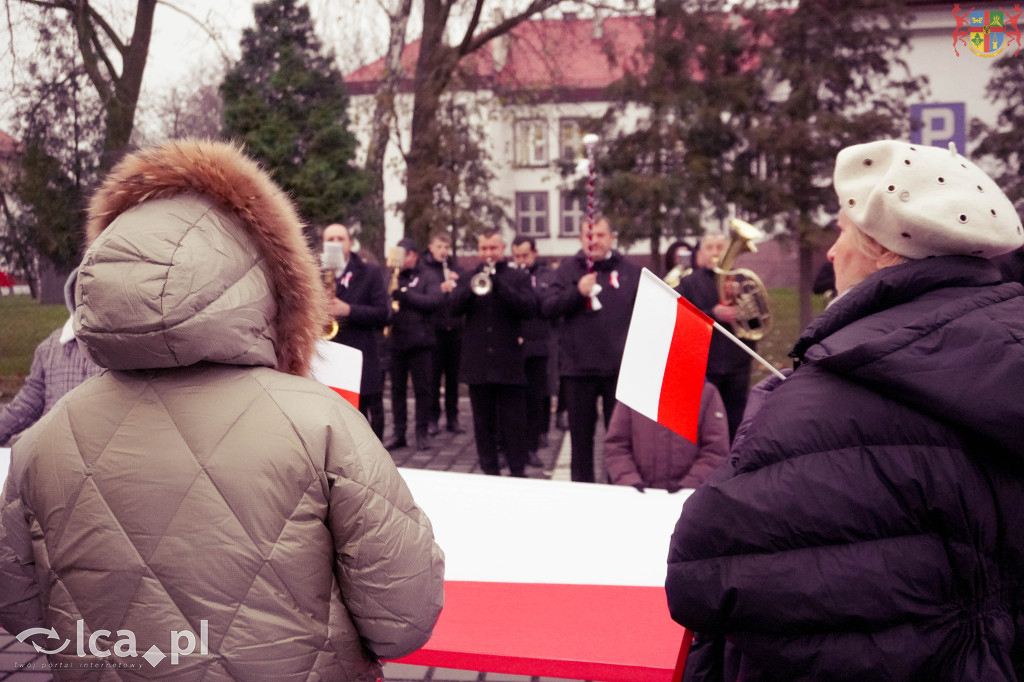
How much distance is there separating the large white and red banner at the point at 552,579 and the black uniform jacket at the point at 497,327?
3955 millimetres

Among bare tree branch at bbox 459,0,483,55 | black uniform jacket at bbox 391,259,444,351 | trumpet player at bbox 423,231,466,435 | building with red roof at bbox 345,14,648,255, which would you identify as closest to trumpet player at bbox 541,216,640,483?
black uniform jacket at bbox 391,259,444,351

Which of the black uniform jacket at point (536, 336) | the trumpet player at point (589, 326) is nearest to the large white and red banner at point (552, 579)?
the trumpet player at point (589, 326)

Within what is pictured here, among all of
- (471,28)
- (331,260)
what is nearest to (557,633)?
(331,260)

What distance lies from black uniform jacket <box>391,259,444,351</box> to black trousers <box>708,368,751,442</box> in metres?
2.99

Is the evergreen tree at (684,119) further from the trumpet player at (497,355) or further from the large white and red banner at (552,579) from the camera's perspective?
the large white and red banner at (552,579)

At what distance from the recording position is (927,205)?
5.57 ft

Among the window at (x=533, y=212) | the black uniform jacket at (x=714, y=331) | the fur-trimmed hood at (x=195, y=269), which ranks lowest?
the window at (x=533, y=212)

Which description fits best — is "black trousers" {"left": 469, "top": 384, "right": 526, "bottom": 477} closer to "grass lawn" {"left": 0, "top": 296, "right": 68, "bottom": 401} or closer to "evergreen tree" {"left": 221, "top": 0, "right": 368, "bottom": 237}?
"grass lawn" {"left": 0, "top": 296, "right": 68, "bottom": 401}

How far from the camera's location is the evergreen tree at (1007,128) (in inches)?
546

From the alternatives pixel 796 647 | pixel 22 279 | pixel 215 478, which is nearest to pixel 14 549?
pixel 215 478

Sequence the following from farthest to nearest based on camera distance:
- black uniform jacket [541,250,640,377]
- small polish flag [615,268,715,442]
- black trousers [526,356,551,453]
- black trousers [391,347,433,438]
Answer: black trousers [391,347,433,438] → black trousers [526,356,551,453] → black uniform jacket [541,250,640,377] → small polish flag [615,268,715,442]

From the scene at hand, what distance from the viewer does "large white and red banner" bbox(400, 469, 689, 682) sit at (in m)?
2.41

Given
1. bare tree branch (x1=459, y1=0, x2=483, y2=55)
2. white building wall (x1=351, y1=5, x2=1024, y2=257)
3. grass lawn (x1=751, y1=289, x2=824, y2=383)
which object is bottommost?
grass lawn (x1=751, y1=289, x2=824, y2=383)

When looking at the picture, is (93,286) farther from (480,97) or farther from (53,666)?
(480,97)
